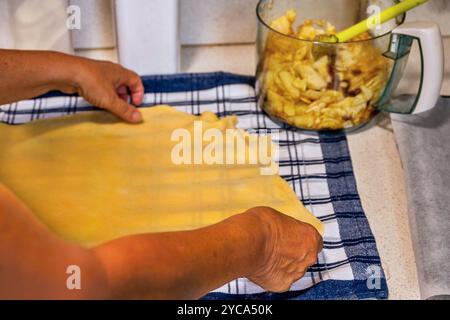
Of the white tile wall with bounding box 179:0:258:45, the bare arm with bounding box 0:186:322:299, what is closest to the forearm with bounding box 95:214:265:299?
the bare arm with bounding box 0:186:322:299

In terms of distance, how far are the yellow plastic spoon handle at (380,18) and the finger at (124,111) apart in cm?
31

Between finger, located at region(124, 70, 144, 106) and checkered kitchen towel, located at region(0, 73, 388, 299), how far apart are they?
17 millimetres

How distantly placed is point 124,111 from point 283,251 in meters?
0.39

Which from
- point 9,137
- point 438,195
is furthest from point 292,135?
point 9,137

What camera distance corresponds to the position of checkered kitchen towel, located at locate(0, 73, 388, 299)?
0.73 meters

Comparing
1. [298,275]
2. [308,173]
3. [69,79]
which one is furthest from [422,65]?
[69,79]

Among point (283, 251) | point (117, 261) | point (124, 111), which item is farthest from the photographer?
point (124, 111)

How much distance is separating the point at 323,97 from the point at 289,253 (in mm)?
298

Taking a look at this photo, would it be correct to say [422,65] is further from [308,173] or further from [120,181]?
[120,181]

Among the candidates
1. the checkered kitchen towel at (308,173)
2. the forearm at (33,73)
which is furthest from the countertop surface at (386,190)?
the forearm at (33,73)

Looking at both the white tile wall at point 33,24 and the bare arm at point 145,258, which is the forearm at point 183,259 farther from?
the white tile wall at point 33,24

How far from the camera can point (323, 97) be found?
2.92ft

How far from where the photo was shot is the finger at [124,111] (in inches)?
37.2

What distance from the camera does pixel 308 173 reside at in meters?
0.88
